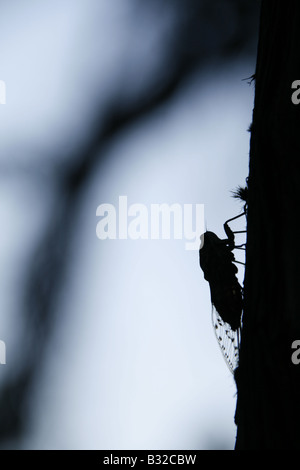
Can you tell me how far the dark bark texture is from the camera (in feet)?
2.02

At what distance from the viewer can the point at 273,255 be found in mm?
682

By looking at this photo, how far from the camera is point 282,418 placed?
1.98 ft

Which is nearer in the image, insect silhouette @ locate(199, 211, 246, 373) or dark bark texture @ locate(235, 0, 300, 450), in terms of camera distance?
dark bark texture @ locate(235, 0, 300, 450)

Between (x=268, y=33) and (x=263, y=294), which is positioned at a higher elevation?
(x=268, y=33)

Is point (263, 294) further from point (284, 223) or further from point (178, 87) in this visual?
point (178, 87)

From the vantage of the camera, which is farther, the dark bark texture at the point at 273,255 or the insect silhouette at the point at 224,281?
the insect silhouette at the point at 224,281

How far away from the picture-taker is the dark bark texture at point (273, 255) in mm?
617

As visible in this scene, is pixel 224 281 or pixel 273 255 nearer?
pixel 273 255

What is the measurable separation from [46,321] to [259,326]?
20.1 inches
